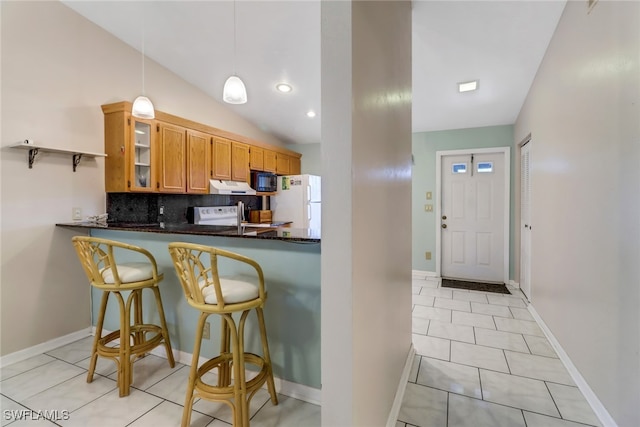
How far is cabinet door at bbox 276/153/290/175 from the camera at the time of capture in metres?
5.27

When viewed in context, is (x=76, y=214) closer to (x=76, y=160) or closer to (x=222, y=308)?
(x=76, y=160)

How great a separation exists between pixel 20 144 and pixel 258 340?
7.68 ft

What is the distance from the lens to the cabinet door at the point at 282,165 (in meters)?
5.27

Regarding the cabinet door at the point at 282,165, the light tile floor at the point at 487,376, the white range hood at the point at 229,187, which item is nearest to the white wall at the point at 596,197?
the light tile floor at the point at 487,376

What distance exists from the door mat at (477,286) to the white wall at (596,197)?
144 cm

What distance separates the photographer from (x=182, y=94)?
12.4ft

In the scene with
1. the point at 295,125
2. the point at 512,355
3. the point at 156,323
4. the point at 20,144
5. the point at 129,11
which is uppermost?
the point at 129,11

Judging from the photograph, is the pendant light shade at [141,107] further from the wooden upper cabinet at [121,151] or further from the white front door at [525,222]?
the white front door at [525,222]

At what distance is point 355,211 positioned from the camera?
110cm

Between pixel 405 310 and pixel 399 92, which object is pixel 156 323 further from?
pixel 399 92

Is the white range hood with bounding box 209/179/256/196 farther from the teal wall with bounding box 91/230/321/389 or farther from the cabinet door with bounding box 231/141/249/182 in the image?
the teal wall with bounding box 91/230/321/389

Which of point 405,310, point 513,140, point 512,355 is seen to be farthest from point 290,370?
point 513,140

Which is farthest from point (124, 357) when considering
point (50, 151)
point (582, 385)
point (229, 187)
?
point (582, 385)

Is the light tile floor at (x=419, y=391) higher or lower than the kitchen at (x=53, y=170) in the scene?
lower
